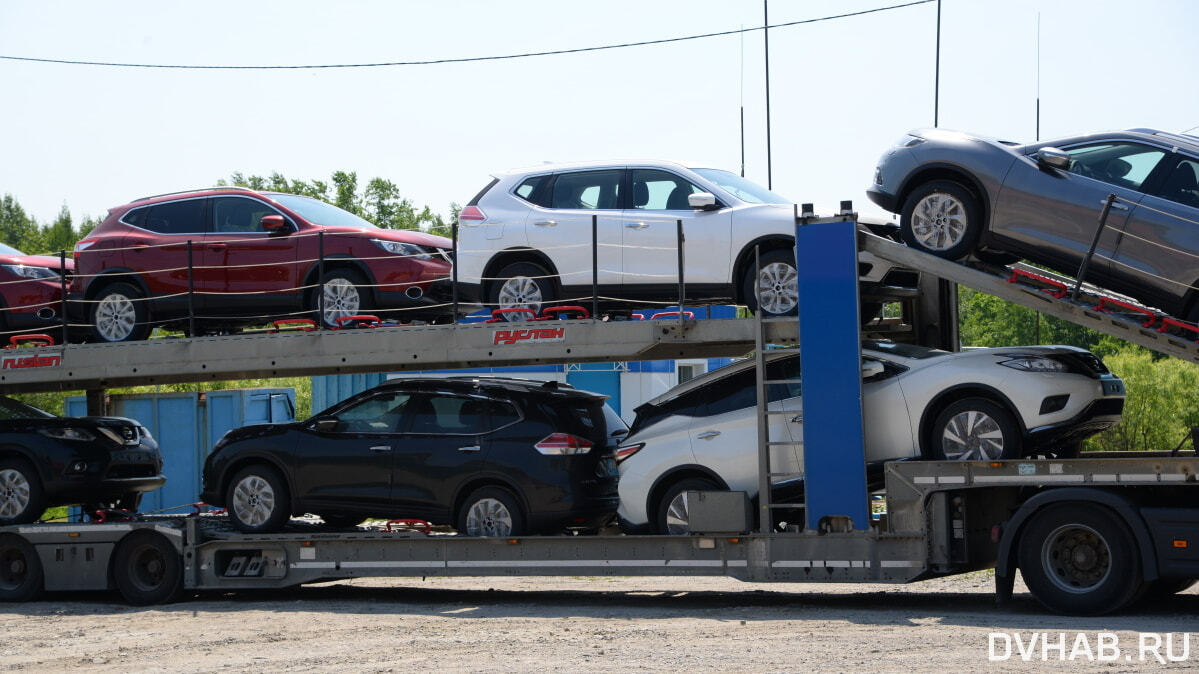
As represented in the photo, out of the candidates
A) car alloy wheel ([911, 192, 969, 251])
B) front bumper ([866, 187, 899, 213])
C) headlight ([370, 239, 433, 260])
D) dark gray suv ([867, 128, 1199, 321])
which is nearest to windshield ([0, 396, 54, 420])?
headlight ([370, 239, 433, 260])

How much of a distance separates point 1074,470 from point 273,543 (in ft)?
23.1

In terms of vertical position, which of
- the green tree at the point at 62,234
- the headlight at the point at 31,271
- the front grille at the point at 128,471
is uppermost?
the green tree at the point at 62,234

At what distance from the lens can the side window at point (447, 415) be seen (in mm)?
12000

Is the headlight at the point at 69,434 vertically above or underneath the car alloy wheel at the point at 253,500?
above

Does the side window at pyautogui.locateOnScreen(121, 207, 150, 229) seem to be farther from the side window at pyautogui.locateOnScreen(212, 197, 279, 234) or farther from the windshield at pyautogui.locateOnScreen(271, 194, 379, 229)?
the windshield at pyautogui.locateOnScreen(271, 194, 379, 229)

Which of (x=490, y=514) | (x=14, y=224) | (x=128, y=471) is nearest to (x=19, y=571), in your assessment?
(x=128, y=471)

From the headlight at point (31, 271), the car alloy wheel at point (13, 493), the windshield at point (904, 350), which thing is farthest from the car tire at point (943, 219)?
the car alloy wheel at point (13, 493)

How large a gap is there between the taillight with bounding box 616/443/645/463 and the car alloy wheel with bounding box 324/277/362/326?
304 cm

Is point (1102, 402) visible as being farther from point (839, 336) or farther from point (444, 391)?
point (444, 391)

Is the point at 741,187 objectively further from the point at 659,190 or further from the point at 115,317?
the point at 115,317

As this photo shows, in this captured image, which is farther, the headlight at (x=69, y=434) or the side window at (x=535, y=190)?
the headlight at (x=69, y=434)

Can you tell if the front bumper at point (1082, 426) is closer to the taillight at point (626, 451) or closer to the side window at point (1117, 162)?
the side window at point (1117, 162)

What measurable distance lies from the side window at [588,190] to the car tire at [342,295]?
2086 mm

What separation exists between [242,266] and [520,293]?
2.94 meters
